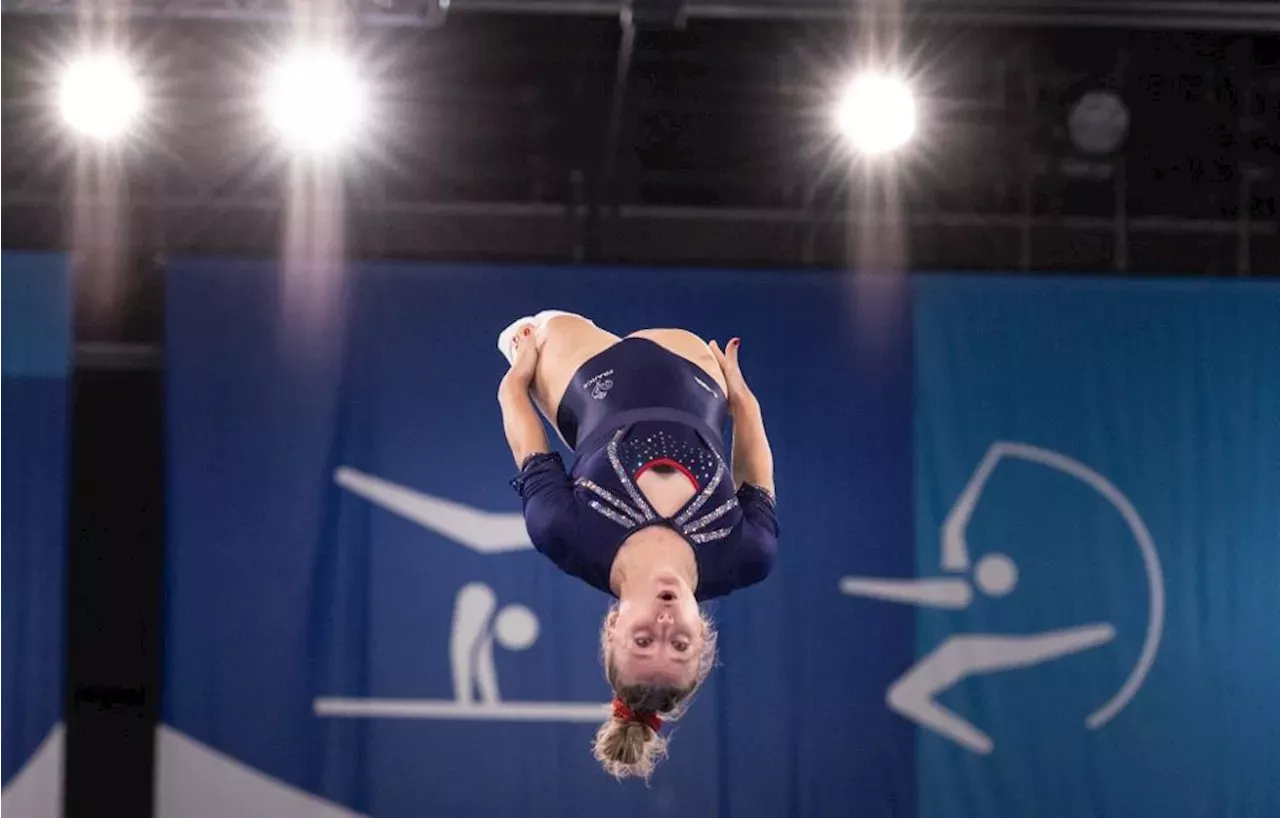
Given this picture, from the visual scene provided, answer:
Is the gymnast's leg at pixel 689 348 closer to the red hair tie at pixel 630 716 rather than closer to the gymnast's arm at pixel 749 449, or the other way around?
the gymnast's arm at pixel 749 449

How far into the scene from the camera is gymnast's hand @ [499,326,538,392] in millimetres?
3359

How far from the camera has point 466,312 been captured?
500 centimetres

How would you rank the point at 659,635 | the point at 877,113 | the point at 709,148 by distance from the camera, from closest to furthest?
the point at 659,635 → the point at 877,113 → the point at 709,148

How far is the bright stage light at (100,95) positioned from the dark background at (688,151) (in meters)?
0.12

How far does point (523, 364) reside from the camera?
345 centimetres

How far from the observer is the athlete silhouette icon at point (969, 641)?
16.1ft

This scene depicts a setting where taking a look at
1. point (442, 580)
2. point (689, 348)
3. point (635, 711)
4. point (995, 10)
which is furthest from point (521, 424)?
point (995, 10)

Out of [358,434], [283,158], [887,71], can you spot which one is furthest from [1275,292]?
[283,158]

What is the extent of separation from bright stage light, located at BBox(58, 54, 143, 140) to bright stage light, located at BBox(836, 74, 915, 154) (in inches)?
99.3

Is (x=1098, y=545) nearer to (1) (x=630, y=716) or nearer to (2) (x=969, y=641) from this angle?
(2) (x=969, y=641)

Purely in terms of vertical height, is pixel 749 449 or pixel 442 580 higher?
pixel 749 449

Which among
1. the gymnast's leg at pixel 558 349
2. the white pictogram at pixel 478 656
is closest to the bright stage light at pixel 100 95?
the white pictogram at pixel 478 656

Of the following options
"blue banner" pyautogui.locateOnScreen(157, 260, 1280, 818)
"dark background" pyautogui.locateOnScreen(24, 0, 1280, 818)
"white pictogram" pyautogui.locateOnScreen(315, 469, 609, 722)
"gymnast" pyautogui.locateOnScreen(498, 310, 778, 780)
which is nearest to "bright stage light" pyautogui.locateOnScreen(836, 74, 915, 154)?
"dark background" pyautogui.locateOnScreen(24, 0, 1280, 818)

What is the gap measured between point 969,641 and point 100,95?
138 inches
